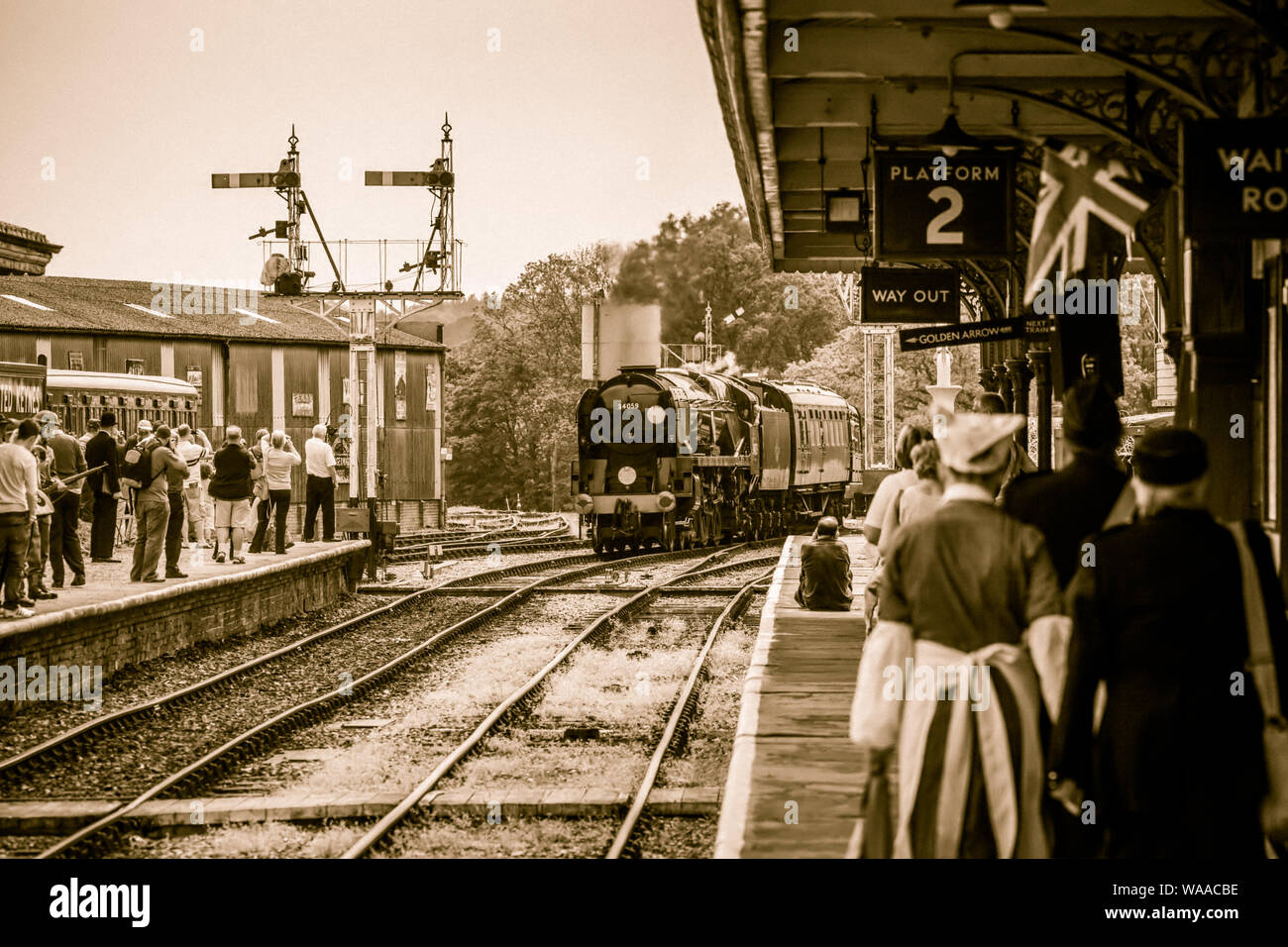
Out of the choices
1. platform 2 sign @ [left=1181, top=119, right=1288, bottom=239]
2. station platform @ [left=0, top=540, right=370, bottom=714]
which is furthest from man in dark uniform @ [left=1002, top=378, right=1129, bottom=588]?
station platform @ [left=0, top=540, right=370, bottom=714]

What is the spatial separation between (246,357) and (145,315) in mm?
3129

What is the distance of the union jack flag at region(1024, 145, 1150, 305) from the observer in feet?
23.1

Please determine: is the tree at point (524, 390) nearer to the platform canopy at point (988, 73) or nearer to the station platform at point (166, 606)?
the station platform at point (166, 606)

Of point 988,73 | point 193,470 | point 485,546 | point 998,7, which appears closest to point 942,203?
point 988,73

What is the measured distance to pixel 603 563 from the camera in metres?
26.7

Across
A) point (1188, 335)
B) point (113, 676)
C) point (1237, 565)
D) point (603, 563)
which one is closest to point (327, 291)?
point (603, 563)

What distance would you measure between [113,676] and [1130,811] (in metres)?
11.8

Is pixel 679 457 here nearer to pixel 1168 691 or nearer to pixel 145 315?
pixel 1168 691

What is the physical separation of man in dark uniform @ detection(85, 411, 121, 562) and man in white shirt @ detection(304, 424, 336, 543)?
2402 millimetres

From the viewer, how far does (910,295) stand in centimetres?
1575

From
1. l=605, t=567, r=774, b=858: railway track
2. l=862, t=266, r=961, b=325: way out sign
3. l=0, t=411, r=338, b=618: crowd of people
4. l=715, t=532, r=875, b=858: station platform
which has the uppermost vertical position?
l=862, t=266, r=961, b=325: way out sign

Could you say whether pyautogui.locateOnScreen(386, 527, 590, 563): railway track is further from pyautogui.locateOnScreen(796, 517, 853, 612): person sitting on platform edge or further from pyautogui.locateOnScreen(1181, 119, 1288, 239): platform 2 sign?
pyautogui.locateOnScreen(1181, 119, 1288, 239): platform 2 sign

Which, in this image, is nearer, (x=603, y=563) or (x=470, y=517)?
(x=603, y=563)
